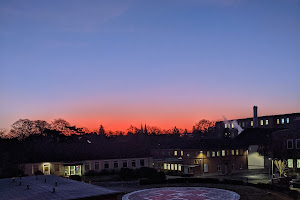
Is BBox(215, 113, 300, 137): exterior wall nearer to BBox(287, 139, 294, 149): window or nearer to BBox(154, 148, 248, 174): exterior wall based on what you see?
BBox(154, 148, 248, 174): exterior wall

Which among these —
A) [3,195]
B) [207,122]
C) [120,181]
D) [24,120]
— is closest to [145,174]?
[120,181]

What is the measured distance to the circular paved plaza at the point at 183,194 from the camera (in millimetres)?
37656

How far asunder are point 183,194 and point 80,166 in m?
27.0

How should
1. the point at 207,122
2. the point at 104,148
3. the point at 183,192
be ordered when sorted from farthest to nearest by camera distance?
the point at 207,122 < the point at 104,148 < the point at 183,192

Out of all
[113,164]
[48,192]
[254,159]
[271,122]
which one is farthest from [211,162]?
[271,122]

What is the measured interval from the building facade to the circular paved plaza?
20293 millimetres

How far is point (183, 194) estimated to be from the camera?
40.2 meters

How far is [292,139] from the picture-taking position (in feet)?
188

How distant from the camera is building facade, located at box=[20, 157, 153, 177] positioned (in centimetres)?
5682

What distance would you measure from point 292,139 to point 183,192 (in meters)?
27.1

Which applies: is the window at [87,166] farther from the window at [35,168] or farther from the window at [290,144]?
the window at [290,144]

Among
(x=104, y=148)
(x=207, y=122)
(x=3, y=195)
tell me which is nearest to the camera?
(x=3, y=195)

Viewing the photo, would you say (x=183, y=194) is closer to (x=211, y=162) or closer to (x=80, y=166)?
(x=211, y=162)

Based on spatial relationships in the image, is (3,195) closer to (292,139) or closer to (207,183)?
(207,183)
